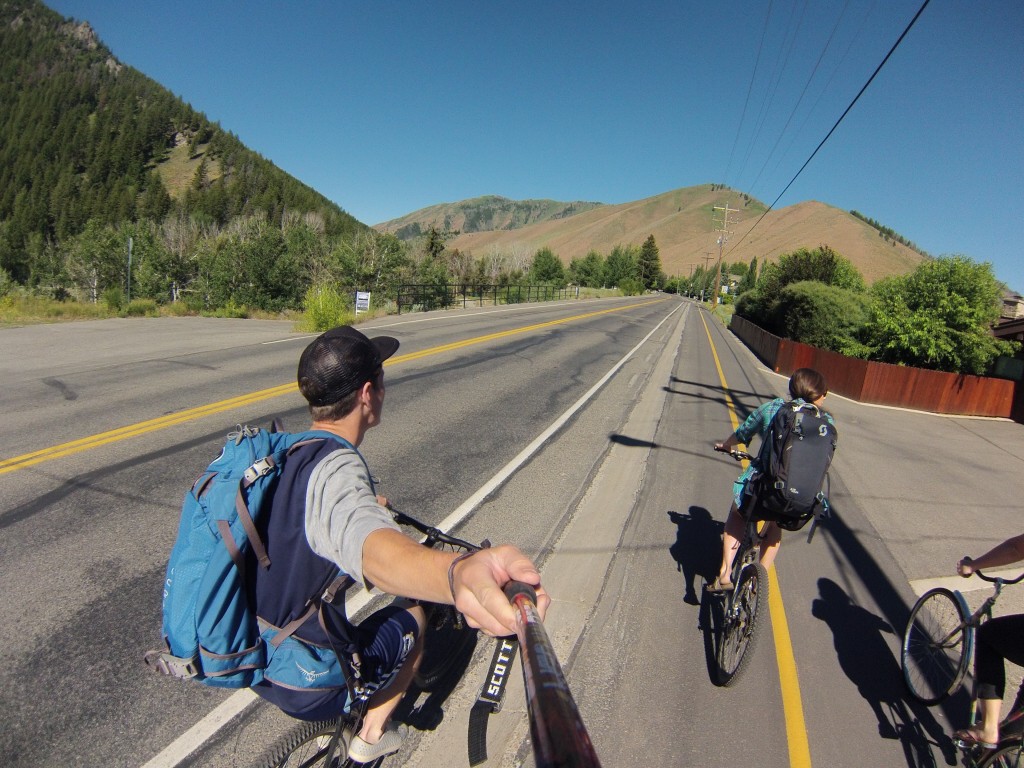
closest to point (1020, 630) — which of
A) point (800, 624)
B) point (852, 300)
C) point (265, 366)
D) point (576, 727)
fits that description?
point (800, 624)

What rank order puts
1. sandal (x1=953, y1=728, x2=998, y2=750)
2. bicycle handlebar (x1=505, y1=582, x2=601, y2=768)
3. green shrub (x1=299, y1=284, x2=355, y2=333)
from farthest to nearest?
green shrub (x1=299, y1=284, x2=355, y2=333), sandal (x1=953, y1=728, x2=998, y2=750), bicycle handlebar (x1=505, y1=582, x2=601, y2=768)

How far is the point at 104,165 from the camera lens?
117875 mm

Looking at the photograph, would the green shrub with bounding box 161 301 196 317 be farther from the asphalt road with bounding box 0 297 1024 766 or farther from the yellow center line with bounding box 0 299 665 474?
the yellow center line with bounding box 0 299 665 474

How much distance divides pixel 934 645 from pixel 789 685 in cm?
95

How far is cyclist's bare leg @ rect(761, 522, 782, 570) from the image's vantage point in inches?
153

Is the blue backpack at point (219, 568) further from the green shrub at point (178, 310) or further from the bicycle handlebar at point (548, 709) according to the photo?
the green shrub at point (178, 310)

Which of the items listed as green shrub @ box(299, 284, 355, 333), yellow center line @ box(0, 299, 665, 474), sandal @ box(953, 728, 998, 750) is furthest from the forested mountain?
sandal @ box(953, 728, 998, 750)

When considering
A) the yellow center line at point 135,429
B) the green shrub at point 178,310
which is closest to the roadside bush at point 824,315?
the yellow center line at point 135,429

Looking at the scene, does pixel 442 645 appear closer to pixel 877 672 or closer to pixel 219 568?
pixel 219 568

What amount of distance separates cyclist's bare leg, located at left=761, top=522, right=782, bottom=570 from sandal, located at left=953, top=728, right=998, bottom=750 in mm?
1389

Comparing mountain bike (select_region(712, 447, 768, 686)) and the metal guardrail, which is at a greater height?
the metal guardrail

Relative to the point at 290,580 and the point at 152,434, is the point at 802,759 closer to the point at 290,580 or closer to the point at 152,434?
the point at 290,580

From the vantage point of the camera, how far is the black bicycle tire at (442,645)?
2502 millimetres

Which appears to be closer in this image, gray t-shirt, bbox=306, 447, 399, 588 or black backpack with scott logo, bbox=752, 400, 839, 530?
gray t-shirt, bbox=306, 447, 399, 588
